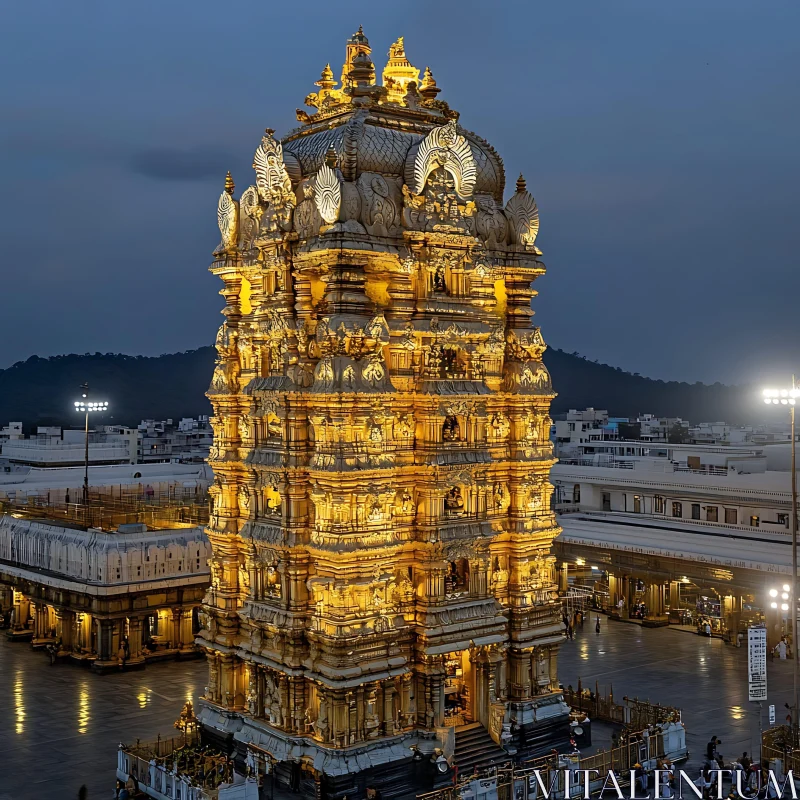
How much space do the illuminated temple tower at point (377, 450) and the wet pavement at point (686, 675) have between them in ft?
20.5

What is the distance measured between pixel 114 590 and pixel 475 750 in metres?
18.7

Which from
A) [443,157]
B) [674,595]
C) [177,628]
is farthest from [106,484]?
[443,157]

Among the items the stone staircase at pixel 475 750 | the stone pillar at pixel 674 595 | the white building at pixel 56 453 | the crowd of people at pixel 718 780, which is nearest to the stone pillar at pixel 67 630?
the stone staircase at pixel 475 750

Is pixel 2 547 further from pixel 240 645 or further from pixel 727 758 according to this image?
pixel 727 758

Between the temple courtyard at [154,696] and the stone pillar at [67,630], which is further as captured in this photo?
the stone pillar at [67,630]

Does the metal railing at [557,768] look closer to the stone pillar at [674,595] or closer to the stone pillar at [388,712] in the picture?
the stone pillar at [388,712]

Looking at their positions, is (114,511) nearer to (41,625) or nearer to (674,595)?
(41,625)

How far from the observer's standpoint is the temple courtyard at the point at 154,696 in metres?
32.1

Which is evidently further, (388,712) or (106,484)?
(106,484)

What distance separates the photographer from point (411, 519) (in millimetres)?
30797

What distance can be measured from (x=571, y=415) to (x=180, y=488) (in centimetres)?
9299

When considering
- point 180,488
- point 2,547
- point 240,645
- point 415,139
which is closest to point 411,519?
point 240,645

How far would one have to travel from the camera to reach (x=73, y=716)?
36.8 meters

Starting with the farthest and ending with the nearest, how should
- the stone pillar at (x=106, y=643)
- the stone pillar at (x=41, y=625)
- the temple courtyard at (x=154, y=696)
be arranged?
the stone pillar at (x=41, y=625), the stone pillar at (x=106, y=643), the temple courtyard at (x=154, y=696)
